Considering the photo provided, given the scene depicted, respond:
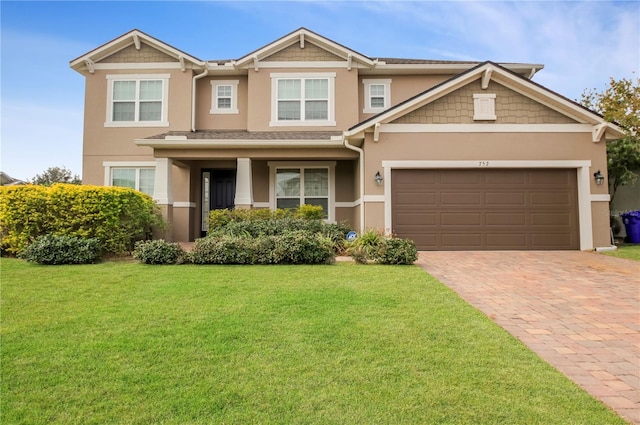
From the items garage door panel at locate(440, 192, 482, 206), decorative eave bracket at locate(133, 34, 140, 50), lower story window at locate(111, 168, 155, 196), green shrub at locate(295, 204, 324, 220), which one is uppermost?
decorative eave bracket at locate(133, 34, 140, 50)

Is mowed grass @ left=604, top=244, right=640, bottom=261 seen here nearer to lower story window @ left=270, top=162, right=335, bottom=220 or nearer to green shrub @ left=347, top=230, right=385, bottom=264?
green shrub @ left=347, top=230, right=385, bottom=264

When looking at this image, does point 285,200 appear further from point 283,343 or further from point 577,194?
point 283,343

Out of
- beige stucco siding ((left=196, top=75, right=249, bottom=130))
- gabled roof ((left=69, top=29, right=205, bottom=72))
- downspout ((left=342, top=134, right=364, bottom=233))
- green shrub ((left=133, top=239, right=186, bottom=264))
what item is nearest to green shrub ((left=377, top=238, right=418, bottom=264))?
downspout ((left=342, top=134, right=364, bottom=233))

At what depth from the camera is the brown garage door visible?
11062mm

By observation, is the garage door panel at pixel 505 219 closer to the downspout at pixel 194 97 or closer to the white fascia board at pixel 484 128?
the white fascia board at pixel 484 128

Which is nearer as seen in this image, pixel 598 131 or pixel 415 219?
pixel 598 131

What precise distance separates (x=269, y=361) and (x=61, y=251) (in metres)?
7.38

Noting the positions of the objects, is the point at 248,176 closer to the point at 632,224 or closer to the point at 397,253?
the point at 397,253

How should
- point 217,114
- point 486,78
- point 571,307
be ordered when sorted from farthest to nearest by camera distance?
point 217,114, point 486,78, point 571,307

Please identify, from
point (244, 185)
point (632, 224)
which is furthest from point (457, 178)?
point (632, 224)

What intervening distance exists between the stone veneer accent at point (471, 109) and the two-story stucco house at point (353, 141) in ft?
0.12

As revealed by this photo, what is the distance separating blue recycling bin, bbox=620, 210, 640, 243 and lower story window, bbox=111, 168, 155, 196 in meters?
17.7

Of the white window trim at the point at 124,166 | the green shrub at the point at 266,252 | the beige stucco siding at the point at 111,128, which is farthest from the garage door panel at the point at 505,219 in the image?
the white window trim at the point at 124,166

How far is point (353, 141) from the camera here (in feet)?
38.9
